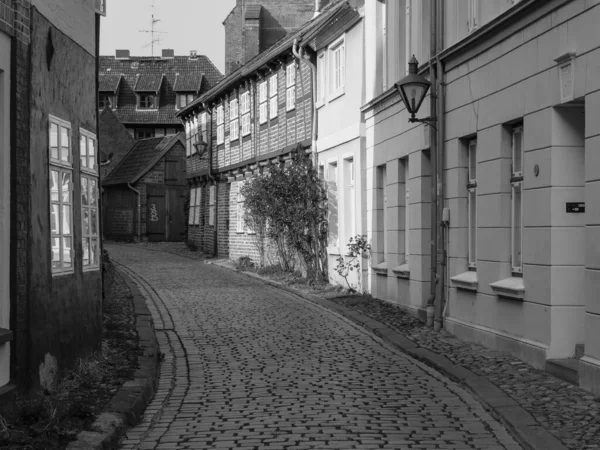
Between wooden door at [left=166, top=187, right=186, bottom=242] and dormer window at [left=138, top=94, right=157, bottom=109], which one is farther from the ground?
dormer window at [left=138, top=94, right=157, bottom=109]

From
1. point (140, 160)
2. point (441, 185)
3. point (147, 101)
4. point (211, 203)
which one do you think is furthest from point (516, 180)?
point (147, 101)

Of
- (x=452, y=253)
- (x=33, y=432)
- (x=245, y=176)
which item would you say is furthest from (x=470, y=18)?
(x=245, y=176)

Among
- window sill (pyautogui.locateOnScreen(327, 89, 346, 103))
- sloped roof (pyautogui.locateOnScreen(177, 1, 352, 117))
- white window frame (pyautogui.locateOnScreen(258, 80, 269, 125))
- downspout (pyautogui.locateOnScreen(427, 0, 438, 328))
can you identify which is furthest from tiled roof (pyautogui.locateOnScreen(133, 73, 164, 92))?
downspout (pyautogui.locateOnScreen(427, 0, 438, 328))

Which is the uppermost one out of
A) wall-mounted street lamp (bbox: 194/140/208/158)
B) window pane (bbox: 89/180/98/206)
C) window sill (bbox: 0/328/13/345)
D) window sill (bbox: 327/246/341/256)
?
wall-mounted street lamp (bbox: 194/140/208/158)

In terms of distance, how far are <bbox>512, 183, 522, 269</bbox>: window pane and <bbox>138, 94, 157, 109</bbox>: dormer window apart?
53012mm

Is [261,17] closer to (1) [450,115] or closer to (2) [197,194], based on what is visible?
(2) [197,194]

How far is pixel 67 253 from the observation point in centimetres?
916

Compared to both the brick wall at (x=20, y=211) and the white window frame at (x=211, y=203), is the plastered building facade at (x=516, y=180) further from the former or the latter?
the white window frame at (x=211, y=203)

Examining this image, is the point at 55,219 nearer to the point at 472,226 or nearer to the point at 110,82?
the point at 472,226

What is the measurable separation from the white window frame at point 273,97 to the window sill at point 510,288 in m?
16.3

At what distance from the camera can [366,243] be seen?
18156mm

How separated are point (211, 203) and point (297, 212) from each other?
13.5 m

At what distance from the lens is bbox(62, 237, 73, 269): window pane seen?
29.6 ft

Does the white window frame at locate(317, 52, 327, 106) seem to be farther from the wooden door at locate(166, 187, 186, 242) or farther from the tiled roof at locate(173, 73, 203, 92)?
the tiled roof at locate(173, 73, 203, 92)
